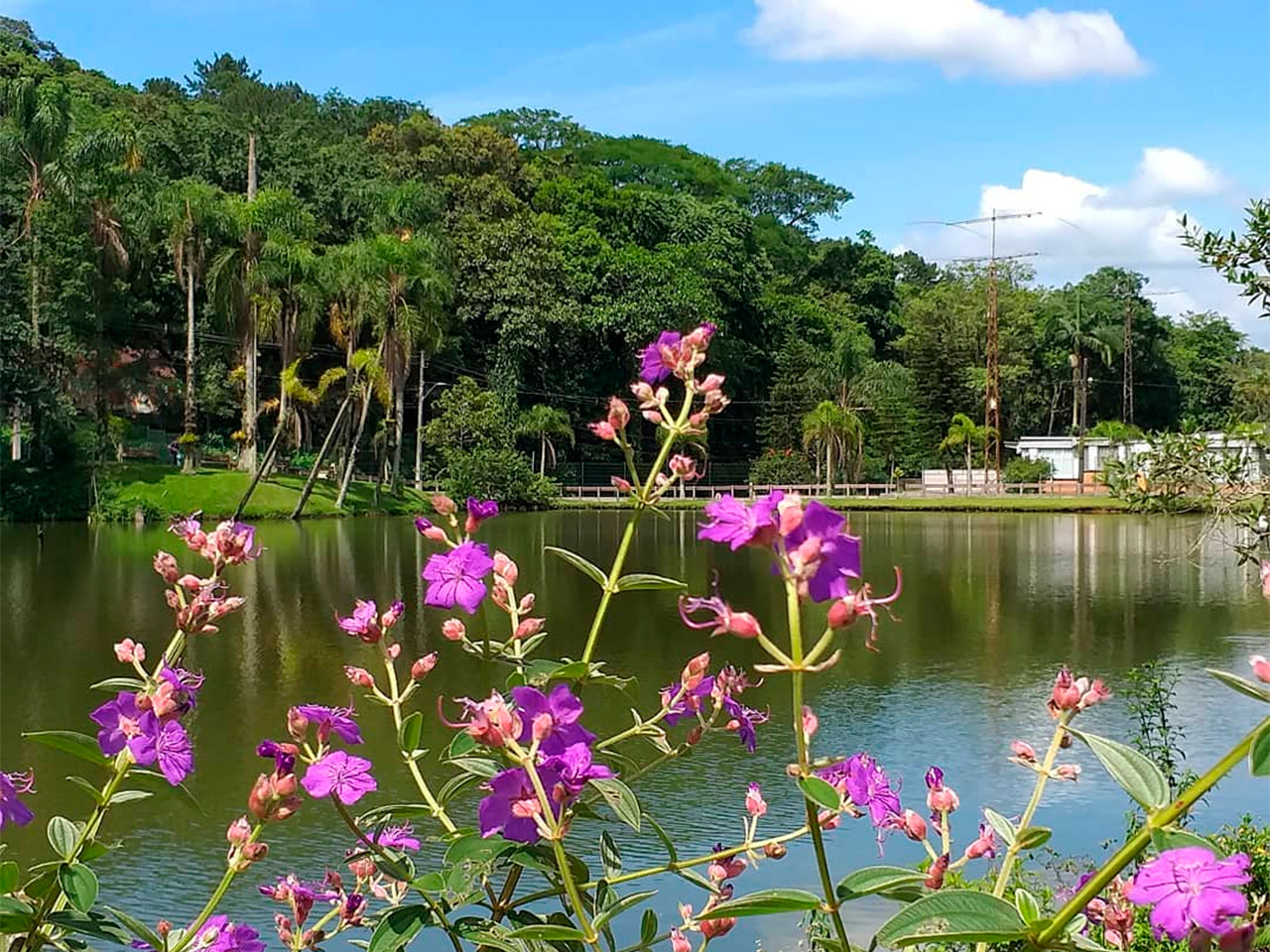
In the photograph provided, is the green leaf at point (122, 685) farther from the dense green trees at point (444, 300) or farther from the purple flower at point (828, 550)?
the dense green trees at point (444, 300)

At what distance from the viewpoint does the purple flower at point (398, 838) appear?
1205 mm

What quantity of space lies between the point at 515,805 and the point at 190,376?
88.4 feet

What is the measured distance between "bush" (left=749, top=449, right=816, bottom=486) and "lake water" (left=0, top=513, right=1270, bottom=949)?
15155 millimetres

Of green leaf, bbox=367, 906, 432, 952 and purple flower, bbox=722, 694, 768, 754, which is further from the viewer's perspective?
purple flower, bbox=722, 694, 768, 754

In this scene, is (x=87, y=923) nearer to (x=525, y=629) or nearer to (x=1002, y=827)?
(x=525, y=629)

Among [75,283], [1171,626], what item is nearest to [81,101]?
[75,283]

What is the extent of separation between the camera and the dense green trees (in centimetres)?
2508

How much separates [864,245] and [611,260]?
1478cm

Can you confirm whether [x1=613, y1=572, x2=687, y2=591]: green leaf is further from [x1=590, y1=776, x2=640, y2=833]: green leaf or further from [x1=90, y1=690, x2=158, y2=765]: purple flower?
[x1=90, y1=690, x2=158, y2=765]: purple flower

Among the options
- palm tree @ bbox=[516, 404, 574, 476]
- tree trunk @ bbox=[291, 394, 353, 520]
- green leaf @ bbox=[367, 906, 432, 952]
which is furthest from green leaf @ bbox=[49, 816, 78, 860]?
palm tree @ bbox=[516, 404, 574, 476]

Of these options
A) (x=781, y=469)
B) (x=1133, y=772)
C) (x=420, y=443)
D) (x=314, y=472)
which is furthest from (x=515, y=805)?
(x=781, y=469)

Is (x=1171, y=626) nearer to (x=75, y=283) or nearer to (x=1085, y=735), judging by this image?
(x=1085, y=735)

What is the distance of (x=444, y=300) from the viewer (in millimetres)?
26547

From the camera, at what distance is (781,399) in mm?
36562
